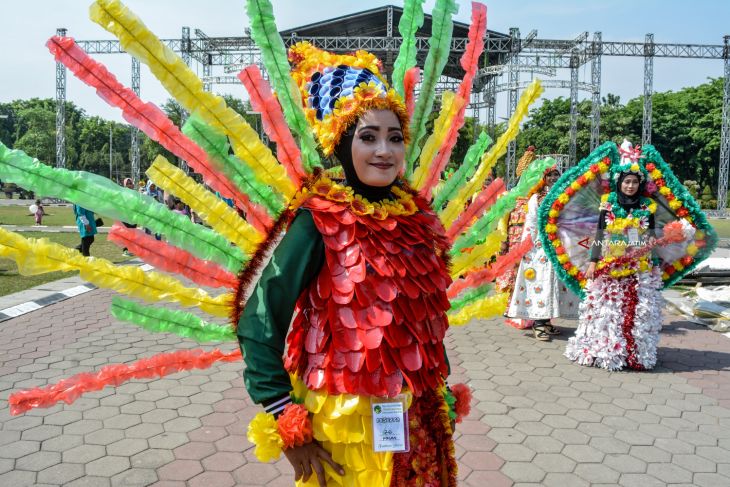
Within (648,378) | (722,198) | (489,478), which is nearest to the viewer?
(489,478)

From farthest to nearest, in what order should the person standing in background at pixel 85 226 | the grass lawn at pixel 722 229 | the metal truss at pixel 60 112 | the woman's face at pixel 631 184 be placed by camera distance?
1. the metal truss at pixel 60 112
2. the grass lawn at pixel 722 229
3. the person standing in background at pixel 85 226
4. the woman's face at pixel 631 184

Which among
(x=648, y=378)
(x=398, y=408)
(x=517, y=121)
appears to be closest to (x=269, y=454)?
(x=398, y=408)

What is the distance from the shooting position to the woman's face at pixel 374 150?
66.7 inches

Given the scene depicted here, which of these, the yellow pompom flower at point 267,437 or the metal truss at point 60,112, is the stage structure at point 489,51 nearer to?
the metal truss at point 60,112

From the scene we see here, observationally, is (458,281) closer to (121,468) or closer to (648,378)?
(121,468)

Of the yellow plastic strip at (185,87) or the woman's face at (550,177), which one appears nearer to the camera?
the yellow plastic strip at (185,87)

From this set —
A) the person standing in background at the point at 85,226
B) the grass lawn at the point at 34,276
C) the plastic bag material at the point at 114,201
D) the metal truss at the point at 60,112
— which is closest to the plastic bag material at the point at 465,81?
the plastic bag material at the point at 114,201

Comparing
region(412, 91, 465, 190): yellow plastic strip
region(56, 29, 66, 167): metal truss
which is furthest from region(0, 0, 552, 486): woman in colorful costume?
region(56, 29, 66, 167): metal truss

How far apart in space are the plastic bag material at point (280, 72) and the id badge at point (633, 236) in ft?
13.1

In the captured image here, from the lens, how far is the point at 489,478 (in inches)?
126

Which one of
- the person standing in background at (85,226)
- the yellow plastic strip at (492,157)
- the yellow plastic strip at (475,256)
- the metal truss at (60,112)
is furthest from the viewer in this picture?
the metal truss at (60,112)

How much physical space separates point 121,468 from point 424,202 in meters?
2.52

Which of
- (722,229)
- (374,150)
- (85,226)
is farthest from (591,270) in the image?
(722,229)

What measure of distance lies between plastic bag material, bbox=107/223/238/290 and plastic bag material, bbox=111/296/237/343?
0.44ft
